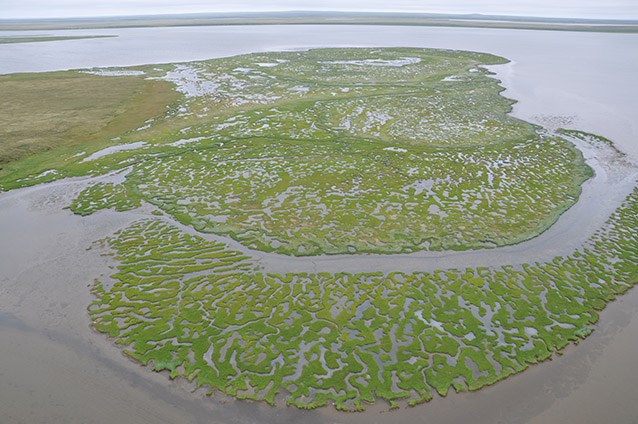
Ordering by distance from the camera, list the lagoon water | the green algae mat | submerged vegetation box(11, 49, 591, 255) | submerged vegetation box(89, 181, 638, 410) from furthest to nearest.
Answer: the lagoon water → submerged vegetation box(11, 49, 591, 255) → the green algae mat → submerged vegetation box(89, 181, 638, 410)

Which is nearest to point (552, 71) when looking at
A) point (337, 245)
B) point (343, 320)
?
point (337, 245)

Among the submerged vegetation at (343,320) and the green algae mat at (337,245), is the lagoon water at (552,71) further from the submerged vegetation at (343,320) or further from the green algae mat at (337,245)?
the submerged vegetation at (343,320)

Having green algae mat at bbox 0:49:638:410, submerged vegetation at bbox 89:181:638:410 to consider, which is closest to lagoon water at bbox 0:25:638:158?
green algae mat at bbox 0:49:638:410

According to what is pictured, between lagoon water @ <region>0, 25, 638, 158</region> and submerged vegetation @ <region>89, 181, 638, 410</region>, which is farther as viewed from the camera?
lagoon water @ <region>0, 25, 638, 158</region>

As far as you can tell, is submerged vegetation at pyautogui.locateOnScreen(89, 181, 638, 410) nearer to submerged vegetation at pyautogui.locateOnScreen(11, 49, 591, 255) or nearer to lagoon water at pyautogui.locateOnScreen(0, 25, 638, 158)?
submerged vegetation at pyautogui.locateOnScreen(11, 49, 591, 255)

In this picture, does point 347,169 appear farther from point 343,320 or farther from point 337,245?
point 343,320

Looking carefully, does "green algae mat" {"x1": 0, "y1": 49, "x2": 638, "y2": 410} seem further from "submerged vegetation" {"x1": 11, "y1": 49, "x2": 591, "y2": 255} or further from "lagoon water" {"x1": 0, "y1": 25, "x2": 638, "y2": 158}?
"lagoon water" {"x1": 0, "y1": 25, "x2": 638, "y2": 158}

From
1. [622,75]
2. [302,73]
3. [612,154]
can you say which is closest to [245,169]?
[612,154]

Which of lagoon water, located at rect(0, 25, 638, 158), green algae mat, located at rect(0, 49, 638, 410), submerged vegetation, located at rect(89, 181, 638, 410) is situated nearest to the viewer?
submerged vegetation, located at rect(89, 181, 638, 410)

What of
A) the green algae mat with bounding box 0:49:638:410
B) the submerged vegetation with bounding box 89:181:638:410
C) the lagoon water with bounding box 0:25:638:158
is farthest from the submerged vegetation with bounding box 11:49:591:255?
the lagoon water with bounding box 0:25:638:158
